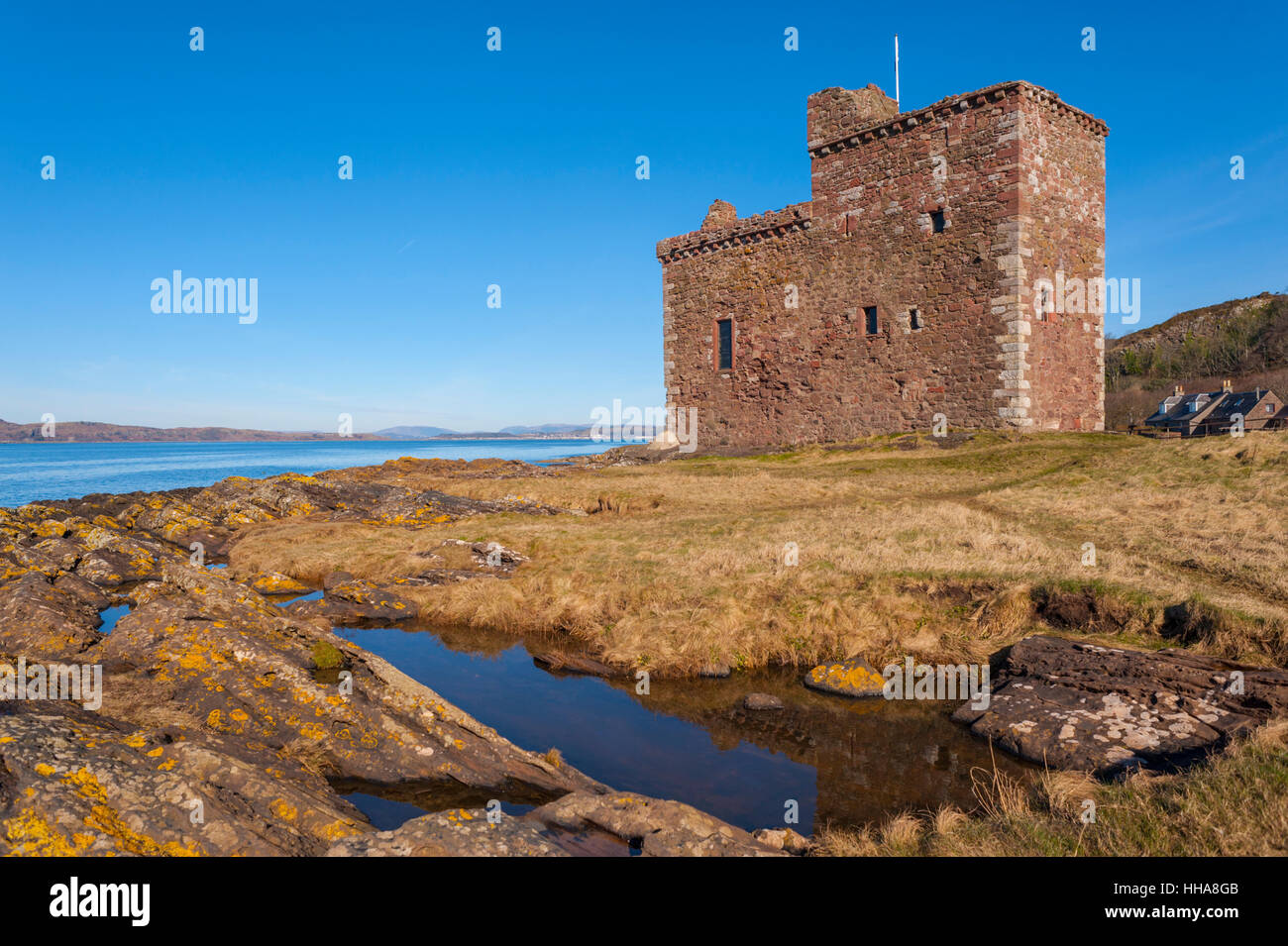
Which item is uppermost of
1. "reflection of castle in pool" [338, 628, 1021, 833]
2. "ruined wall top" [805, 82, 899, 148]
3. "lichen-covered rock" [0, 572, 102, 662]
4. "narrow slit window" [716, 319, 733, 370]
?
"ruined wall top" [805, 82, 899, 148]

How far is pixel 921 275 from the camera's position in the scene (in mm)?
27719

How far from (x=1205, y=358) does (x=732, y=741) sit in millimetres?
86668

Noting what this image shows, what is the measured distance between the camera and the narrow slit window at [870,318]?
96.9 feet

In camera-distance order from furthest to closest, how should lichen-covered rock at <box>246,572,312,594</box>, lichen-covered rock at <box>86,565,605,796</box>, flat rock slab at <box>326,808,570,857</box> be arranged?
lichen-covered rock at <box>246,572,312,594</box>, lichen-covered rock at <box>86,565,605,796</box>, flat rock slab at <box>326,808,570,857</box>

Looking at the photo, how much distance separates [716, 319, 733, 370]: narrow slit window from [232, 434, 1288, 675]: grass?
1173 cm

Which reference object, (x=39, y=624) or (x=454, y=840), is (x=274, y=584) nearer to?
(x=39, y=624)

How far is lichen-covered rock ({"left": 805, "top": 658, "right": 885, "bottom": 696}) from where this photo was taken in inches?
410

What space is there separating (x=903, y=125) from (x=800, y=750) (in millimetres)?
26243

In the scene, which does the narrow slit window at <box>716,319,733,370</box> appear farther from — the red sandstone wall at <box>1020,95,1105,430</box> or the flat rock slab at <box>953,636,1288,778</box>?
the flat rock slab at <box>953,636,1288,778</box>

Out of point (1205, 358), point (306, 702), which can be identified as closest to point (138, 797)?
point (306, 702)

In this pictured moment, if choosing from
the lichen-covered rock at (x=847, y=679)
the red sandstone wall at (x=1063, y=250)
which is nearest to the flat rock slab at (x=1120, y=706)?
the lichen-covered rock at (x=847, y=679)

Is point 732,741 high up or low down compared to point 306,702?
down

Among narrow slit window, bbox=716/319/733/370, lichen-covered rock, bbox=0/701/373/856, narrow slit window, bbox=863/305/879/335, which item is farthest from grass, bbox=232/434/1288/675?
narrow slit window, bbox=716/319/733/370
